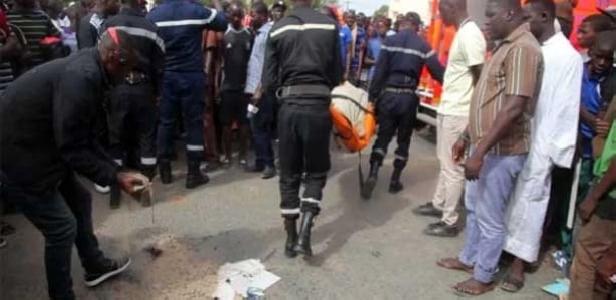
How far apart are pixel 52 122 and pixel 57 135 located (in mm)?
153

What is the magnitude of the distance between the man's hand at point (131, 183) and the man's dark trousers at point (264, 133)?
125 inches

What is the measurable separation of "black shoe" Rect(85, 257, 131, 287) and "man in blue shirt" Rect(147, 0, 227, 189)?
2.03 m

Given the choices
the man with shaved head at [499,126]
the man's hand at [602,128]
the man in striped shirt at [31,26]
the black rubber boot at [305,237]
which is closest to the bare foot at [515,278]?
the man with shaved head at [499,126]

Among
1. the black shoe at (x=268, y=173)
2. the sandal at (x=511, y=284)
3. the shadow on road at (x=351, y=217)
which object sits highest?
the sandal at (x=511, y=284)

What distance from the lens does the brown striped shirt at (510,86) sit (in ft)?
10.8

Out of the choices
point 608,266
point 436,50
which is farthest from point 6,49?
point 436,50

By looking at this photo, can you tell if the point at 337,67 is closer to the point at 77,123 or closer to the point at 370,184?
the point at 370,184

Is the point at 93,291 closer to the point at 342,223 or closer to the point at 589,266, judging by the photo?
the point at 342,223

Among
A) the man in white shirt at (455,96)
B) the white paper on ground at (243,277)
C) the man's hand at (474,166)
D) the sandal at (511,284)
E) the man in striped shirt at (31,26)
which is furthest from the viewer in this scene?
the man in striped shirt at (31,26)

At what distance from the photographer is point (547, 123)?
3.74 meters

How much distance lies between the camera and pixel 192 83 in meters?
5.55

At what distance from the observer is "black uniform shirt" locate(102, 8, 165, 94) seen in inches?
189

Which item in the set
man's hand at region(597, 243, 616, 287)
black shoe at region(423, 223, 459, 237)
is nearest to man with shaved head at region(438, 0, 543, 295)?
man's hand at region(597, 243, 616, 287)

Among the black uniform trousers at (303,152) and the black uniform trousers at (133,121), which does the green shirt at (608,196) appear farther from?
the black uniform trousers at (133,121)
